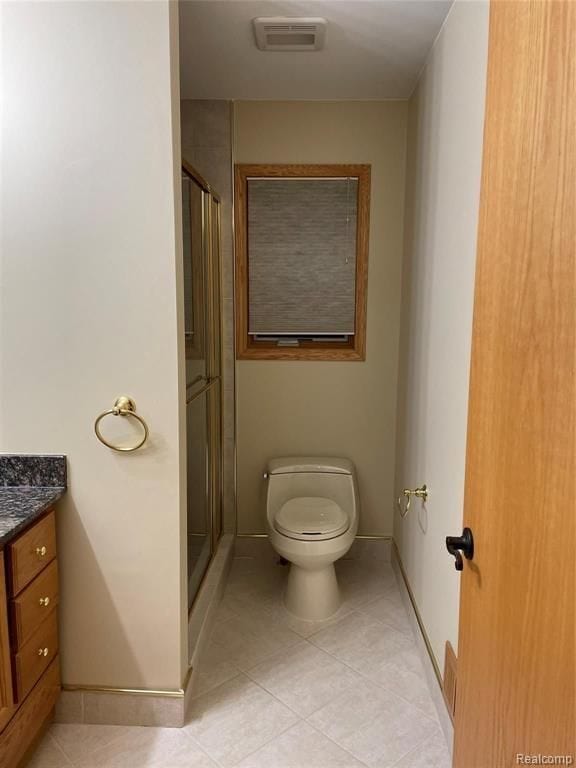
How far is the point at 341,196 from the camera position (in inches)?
115

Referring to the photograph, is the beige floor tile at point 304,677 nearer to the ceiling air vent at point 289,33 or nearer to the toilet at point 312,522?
the toilet at point 312,522

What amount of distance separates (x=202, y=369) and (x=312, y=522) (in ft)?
2.88

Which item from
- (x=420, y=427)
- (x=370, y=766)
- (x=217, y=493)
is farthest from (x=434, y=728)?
(x=217, y=493)

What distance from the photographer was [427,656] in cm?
216

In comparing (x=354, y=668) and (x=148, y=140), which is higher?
(x=148, y=140)

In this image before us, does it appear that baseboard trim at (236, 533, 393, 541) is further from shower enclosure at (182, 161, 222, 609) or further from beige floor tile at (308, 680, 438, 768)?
beige floor tile at (308, 680, 438, 768)

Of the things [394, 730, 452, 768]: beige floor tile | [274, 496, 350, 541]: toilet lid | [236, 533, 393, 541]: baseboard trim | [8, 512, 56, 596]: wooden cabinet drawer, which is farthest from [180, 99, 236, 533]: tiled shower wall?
[394, 730, 452, 768]: beige floor tile

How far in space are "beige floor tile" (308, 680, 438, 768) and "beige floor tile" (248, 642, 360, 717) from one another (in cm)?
5

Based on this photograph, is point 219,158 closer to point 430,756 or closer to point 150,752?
point 150,752

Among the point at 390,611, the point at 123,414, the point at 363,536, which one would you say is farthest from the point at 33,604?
the point at 363,536

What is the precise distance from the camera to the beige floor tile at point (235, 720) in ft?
6.02

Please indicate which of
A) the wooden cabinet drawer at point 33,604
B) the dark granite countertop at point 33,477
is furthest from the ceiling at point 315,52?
the wooden cabinet drawer at point 33,604

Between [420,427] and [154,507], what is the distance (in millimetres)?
1137

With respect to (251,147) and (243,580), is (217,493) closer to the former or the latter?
(243,580)
